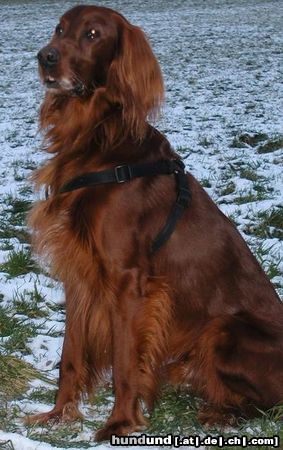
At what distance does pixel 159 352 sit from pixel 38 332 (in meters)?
1.10

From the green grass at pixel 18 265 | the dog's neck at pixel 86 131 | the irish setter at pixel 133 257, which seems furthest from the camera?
the green grass at pixel 18 265

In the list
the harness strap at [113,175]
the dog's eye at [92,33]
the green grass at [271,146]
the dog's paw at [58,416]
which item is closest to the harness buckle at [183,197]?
the harness strap at [113,175]

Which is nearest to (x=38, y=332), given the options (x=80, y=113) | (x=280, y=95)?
(x=80, y=113)

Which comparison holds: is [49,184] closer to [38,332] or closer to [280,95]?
[38,332]

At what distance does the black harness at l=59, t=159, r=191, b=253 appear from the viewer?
3154 millimetres

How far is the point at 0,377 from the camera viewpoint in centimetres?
369

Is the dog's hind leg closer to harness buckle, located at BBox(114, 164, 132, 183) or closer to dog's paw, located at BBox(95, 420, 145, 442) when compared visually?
dog's paw, located at BBox(95, 420, 145, 442)

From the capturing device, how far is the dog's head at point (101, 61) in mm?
3025

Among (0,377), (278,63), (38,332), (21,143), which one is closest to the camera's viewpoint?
(0,377)

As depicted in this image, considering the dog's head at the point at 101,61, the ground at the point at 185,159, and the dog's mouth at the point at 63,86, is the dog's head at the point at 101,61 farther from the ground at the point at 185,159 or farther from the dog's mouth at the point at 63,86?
the ground at the point at 185,159

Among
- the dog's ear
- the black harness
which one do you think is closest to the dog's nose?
the dog's ear

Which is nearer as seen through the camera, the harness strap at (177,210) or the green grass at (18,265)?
the harness strap at (177,210)

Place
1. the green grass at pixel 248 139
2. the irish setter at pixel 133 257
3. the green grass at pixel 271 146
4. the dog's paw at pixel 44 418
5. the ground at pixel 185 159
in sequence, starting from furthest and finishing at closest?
1. the green grass at pixel 248 139
2. the green grass at pixel 271 146
3. the ground at pixel 185 159
4. the dog's paw at pixel 44 418
5. the irish setter at pixel 133 257

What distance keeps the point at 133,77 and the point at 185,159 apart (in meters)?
4.29
